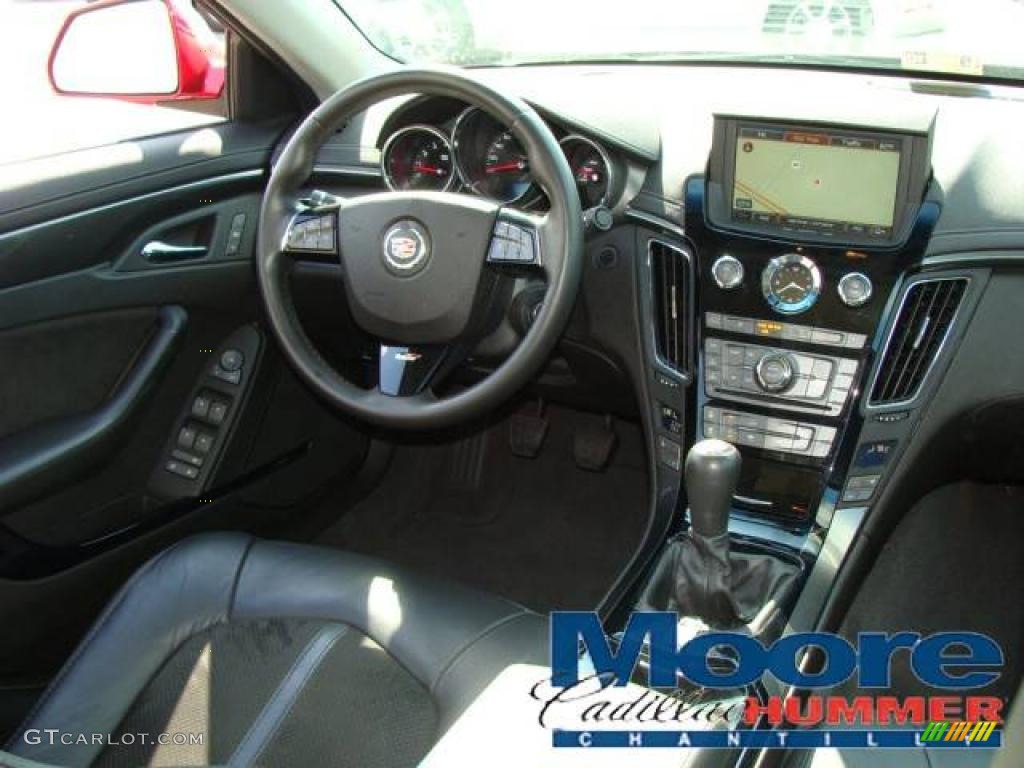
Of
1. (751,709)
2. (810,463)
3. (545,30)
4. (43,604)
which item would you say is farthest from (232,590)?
(545,30)

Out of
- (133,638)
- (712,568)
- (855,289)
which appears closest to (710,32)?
(855,289)

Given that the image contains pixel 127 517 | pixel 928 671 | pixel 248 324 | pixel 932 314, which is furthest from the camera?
pixel 248 324

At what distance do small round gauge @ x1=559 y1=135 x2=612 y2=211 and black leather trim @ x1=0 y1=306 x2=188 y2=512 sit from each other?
2.78ft

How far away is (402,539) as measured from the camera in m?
2.92

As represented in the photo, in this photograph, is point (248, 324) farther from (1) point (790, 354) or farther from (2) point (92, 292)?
(1) point (790, 354)

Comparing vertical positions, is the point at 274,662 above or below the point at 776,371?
below

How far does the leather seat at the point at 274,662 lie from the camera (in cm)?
154

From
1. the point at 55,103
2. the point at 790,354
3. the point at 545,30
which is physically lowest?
the point at 790,354

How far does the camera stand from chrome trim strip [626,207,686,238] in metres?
2.03

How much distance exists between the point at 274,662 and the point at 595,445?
134cm

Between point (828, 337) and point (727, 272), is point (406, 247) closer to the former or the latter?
point (727, 272)

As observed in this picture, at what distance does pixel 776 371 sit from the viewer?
6.50 ft

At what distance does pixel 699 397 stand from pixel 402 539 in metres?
1.11

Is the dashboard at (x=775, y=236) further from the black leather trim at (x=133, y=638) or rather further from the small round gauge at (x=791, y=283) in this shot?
the black leather trim at (x=133, y=638)
